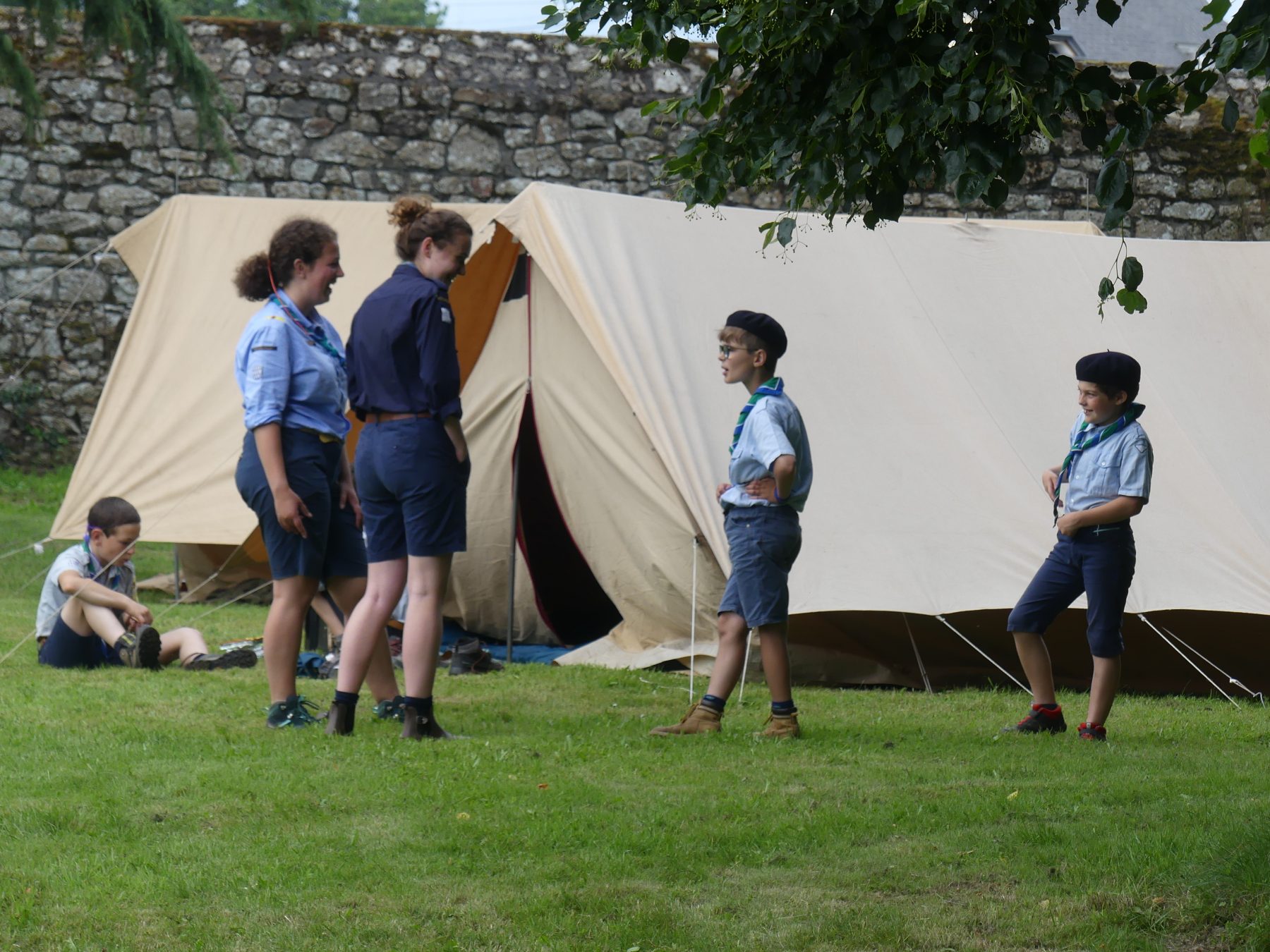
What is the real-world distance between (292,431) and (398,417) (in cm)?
34

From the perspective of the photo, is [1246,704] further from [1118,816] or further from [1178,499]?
[1118,816]

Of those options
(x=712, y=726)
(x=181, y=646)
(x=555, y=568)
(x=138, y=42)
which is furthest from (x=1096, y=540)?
(x=138, y=42)

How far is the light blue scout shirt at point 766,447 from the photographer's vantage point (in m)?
4.31

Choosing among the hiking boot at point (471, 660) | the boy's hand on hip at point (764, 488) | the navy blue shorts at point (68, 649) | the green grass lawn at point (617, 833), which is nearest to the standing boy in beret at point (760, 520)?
the boy's hand on hip at point (764, 488)

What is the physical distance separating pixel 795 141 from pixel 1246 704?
3458 millimetres

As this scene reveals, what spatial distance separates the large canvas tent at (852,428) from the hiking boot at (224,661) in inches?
49.1

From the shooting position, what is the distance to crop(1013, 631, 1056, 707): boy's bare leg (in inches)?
178

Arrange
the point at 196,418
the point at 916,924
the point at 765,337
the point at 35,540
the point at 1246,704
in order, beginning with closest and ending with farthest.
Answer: the point at 916,924
the point at 765,337
the point at 1246,704
the point at 196,418
the point at 35,540

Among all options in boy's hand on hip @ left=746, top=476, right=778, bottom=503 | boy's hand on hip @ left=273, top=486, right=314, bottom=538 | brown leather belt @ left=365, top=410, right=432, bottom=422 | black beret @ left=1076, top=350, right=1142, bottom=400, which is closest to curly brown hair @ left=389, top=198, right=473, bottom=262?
brown leather belt @ left=365, top=410, right=432, bottom=422

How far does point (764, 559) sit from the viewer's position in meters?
4.34

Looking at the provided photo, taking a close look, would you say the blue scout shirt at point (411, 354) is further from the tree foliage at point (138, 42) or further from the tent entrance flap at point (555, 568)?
the tree foliage at point (138, 42)

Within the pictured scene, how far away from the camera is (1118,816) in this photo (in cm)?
334

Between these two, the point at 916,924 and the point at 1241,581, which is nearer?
the point at 916,924

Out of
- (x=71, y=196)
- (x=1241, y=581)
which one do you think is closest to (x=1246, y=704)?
(x=1241, y=581)
